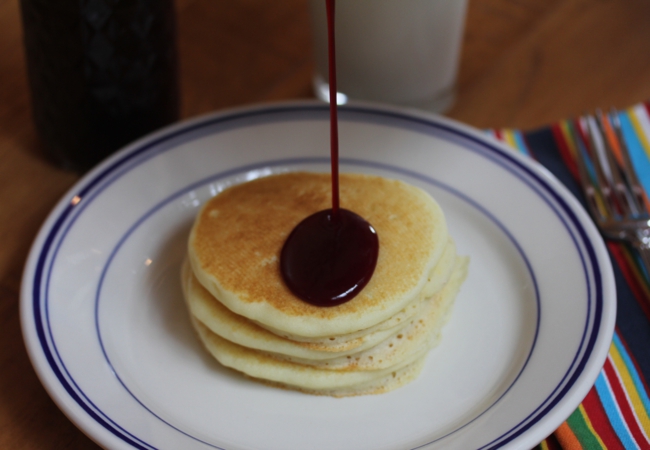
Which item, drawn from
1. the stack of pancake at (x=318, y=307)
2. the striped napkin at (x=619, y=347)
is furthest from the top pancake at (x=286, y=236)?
the striped napkin at (x=619, y=347)

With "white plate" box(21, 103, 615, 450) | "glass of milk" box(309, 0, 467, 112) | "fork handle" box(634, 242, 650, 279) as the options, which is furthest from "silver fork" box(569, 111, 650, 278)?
"glass of milk" box(309, 0, 467, 112)

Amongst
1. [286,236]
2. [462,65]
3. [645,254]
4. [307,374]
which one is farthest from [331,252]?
[462,65]

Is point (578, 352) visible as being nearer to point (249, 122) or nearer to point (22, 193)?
point (249, 122)

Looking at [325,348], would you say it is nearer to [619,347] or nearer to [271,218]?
[271,218]

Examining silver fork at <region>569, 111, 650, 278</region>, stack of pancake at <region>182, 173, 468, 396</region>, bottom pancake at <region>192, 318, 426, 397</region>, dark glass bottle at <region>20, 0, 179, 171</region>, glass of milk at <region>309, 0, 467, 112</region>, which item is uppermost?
glass of milk at <region>309, 0, 467, 112</region>

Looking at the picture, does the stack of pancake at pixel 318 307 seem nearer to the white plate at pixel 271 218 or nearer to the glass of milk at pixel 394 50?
the white plate at pixel 271 218

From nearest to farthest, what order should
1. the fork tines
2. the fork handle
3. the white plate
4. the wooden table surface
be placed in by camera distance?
the white plate < the fork handle < the fork tines < the wooden table surface

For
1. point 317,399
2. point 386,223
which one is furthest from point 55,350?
point 386,223

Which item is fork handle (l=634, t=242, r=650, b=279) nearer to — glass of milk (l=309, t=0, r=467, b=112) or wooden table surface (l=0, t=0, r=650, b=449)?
wooden table surface (l=0, t=0, r=650, b=449)
